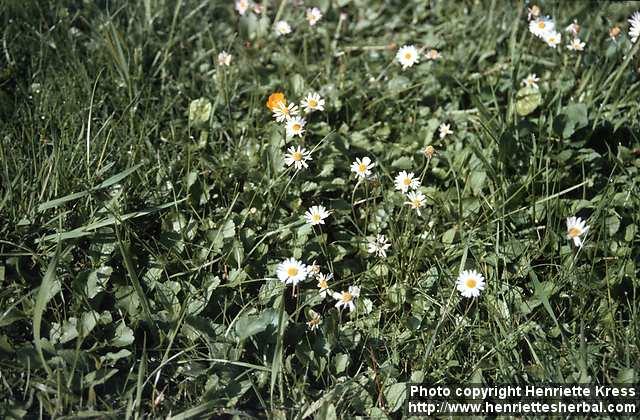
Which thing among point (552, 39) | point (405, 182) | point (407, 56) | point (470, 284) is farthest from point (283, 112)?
point (552, 39)

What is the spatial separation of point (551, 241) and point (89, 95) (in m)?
1.64

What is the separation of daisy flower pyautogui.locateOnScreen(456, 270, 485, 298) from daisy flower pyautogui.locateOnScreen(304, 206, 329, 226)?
1.47 feet

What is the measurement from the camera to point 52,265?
1912 mm

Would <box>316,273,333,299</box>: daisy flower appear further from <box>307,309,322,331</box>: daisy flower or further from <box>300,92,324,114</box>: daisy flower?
<box>300,92,324,114</box>: daisy flower

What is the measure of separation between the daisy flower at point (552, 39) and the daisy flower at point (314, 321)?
1.42 meters

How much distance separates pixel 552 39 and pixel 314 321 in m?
1.48

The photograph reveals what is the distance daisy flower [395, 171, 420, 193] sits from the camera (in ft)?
7.48

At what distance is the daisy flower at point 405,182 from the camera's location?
228 centimetres

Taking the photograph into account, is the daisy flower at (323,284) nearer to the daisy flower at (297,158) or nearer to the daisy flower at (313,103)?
the daisy flower at (297,158)

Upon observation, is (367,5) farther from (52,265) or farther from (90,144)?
(52,265)

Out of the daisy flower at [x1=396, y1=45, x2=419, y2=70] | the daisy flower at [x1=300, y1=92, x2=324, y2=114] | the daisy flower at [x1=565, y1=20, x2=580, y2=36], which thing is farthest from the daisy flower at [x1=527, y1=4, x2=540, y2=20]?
the daisy flower at [x1=300, y1=92, x2=324, y2=114]

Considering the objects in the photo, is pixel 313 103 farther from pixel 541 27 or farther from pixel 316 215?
pixel 541 27

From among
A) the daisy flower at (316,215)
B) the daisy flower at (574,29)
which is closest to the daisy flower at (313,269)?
the daisy flower at (316,215)

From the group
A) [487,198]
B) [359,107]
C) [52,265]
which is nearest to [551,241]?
[487,198]
